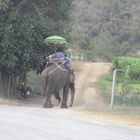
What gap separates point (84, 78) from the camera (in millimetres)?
53562

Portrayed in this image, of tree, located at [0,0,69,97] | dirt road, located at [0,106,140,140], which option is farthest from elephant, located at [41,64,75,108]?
tree, located at [0,0,69,97]

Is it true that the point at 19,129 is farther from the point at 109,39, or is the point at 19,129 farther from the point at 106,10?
the point at 106,10

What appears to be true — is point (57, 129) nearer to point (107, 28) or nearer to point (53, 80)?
point (53, 80)

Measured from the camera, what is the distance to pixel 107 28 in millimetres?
82062

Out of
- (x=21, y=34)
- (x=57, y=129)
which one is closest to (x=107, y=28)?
(x=21, y=34)

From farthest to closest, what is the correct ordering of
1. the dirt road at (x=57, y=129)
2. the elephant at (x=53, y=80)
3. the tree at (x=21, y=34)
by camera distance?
1. the tree at (x=21, y=34)
2. the elephant at (x=53, y=80)
3. the dirt road at (x=57, y=129)

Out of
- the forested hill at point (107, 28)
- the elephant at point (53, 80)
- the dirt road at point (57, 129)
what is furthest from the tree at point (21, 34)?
the forested hill at point (107, 28)

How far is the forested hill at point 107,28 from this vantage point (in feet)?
258

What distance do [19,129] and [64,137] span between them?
1.31m

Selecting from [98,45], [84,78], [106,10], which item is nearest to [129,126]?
[84,78]

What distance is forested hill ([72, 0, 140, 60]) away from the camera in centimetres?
7869

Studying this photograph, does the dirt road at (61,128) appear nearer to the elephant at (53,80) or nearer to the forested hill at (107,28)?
the elephant at (53,80)

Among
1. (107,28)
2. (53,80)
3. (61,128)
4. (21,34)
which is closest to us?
(61,128)

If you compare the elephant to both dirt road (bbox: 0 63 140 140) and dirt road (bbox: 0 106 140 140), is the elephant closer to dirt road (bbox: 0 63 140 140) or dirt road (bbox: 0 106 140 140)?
dirt road (bbox: 0 63 140 140)
